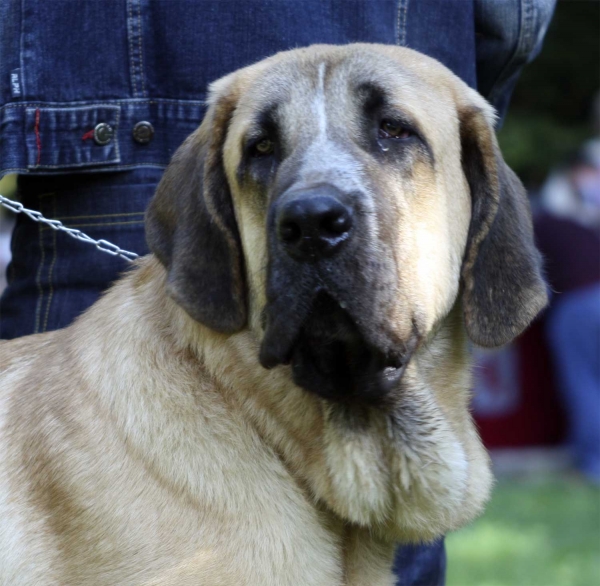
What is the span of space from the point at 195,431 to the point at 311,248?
0.65m

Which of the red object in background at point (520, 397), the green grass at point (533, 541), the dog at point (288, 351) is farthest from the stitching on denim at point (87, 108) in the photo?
the red object in background at point (520, 397)

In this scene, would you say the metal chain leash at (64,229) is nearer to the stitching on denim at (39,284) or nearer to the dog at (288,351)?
the stitching on denim at (39,284)

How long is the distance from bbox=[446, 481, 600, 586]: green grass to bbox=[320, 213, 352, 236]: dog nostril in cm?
414

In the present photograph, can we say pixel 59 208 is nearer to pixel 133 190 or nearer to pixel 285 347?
pixel 133 190

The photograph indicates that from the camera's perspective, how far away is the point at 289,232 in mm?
2574

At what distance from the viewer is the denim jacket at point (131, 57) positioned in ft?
11.0

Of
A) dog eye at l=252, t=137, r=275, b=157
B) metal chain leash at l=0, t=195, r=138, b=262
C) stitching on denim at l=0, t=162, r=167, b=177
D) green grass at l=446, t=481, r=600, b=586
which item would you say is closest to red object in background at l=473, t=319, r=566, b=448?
green grass at l=446, t=481, r=600, b=586

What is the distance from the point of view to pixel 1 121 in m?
3.34

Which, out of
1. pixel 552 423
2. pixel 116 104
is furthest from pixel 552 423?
pixel 116 104

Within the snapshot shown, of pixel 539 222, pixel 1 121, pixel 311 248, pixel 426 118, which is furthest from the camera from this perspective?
pixel 539 222

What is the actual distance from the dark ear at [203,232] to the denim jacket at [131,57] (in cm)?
43

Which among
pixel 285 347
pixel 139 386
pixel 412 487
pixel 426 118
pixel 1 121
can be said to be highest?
pixel 426 118

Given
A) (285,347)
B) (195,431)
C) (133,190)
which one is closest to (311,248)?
(285,347)

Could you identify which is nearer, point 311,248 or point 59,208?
point 311,248
